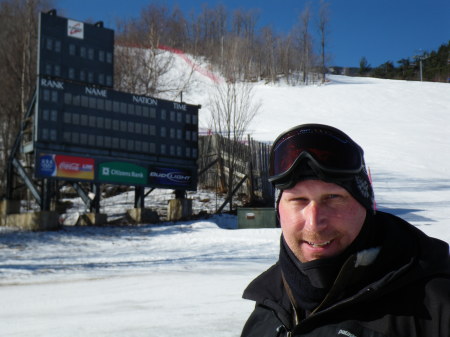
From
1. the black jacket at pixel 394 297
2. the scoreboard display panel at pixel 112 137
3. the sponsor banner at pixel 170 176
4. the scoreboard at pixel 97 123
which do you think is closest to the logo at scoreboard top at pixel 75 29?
the scoreboard at pixel 97 123

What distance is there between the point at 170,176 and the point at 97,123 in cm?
368

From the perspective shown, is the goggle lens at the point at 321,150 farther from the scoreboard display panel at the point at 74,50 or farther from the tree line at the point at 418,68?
the tree line at the point at 418,68

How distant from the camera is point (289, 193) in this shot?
1.96 meters

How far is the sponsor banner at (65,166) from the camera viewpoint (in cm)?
1842

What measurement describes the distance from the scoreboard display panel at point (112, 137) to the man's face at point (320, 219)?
17600 mm

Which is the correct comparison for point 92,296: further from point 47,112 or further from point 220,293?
point 47,112

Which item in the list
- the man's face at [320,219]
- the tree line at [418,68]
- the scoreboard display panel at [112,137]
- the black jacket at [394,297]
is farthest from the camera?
the tree line at [418,68]

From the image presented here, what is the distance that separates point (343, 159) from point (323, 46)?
194 ft

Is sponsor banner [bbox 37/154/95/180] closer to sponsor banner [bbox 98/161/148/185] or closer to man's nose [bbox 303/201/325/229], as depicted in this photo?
sponsor banner [bbox 98/161/148/185]

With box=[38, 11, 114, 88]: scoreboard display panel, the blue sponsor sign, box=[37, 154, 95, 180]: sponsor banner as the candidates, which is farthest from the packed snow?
box=[38, 11, 114, 88]: scoreboard display panel

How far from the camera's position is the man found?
1617mm

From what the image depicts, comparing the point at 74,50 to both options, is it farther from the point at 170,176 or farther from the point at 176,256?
the point at 176,256

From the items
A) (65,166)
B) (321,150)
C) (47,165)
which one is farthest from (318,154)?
(65,166)

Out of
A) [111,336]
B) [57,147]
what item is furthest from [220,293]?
[57,147]
